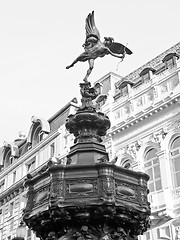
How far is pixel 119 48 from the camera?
876 centimetres

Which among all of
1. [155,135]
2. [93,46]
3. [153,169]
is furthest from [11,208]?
[93,46]

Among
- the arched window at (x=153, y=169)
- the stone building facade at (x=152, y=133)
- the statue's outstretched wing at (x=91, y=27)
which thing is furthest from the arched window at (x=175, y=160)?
the statue's outstretched wing at (x=91, y=27)

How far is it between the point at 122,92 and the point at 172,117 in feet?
Result: 19.4

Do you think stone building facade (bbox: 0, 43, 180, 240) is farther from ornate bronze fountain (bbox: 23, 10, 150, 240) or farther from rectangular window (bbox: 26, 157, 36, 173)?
ornate bronze fountain (bbox: 23, 10, 150, 240)

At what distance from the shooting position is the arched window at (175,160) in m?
22.6

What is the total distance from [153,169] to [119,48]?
631 inches

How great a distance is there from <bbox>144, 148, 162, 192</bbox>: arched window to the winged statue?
15555mm

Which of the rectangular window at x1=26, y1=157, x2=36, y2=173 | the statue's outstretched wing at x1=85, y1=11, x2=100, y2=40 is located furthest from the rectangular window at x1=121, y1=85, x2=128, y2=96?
the statue's outstretched wing at x1=85, y1=11, x2=100, y2=40

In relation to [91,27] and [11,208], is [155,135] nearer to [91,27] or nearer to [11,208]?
[91,27]

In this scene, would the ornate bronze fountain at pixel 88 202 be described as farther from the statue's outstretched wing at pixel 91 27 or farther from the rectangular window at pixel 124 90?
the rectangular window at pixel 124 90

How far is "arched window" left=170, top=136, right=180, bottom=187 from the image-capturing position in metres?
22.6

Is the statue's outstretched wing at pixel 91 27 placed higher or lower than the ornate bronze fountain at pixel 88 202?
higher

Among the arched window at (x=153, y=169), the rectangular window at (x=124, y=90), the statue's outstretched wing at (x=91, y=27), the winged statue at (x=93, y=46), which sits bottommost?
the winged statue at (x=93, y=46)

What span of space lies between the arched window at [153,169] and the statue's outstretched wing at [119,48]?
15349 mm
